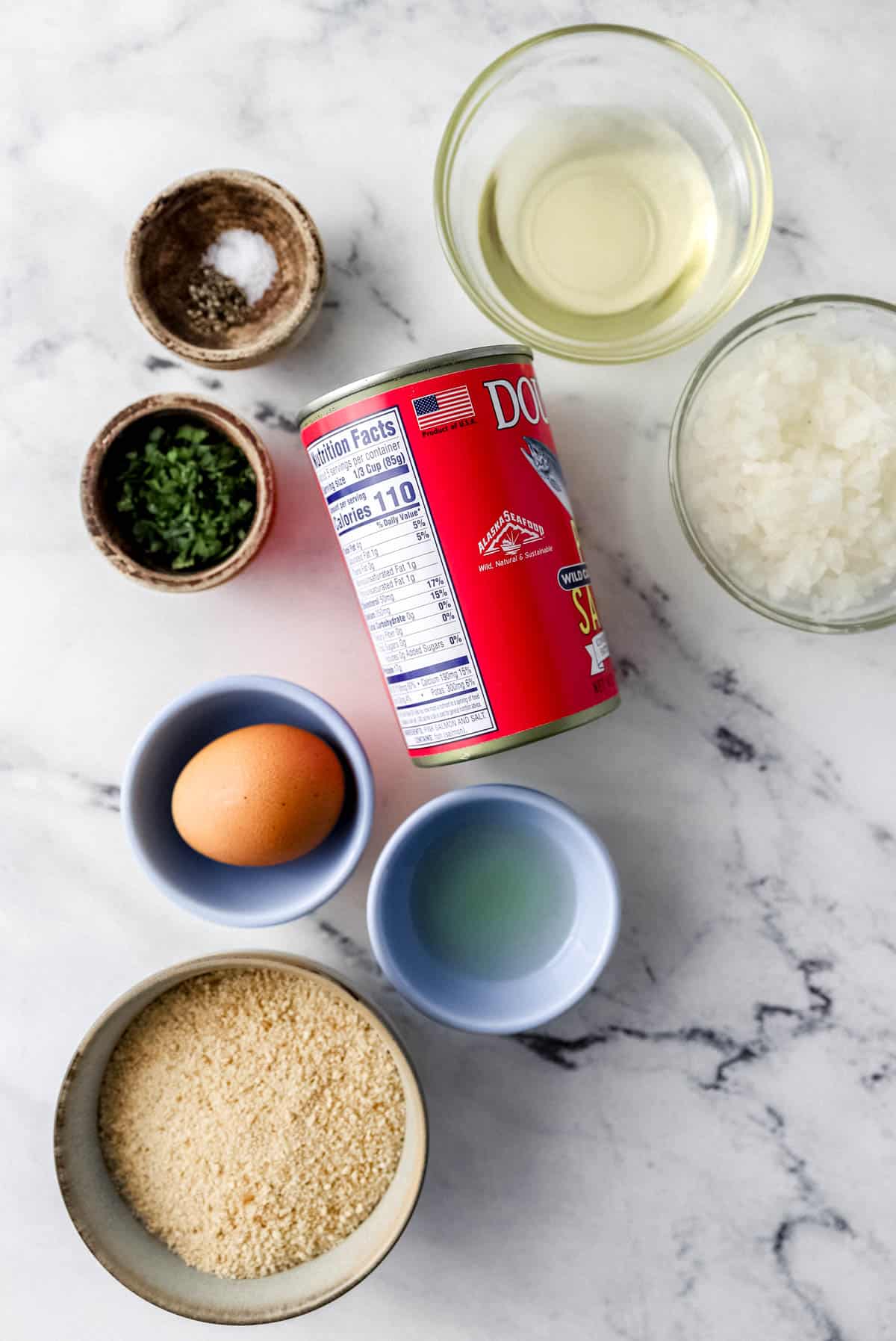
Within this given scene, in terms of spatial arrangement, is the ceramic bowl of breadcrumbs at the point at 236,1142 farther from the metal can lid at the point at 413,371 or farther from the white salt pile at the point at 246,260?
the white salt pile at the point at 246,260

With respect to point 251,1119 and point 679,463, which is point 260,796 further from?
point 679,463

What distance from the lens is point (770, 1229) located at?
110 centimetres

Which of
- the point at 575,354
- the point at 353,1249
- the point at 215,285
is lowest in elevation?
the point at 353,1249

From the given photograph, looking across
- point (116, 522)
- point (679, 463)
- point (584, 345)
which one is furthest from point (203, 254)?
point (679, 463)

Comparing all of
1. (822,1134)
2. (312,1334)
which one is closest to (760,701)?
(822,1134)

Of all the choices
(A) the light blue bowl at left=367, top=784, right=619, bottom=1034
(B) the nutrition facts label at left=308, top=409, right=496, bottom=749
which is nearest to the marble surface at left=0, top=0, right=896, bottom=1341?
(A) the light blue bowl at left=367, top=784, right=619, bottom=1034

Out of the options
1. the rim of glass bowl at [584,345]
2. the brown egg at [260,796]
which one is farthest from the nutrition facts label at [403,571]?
the rim of glass bowl at [584,345]

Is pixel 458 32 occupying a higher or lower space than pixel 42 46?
lower

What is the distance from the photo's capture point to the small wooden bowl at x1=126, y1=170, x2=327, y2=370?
0.99m

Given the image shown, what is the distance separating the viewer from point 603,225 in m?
1.03

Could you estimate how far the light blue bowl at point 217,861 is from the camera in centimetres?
98

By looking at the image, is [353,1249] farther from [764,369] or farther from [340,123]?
[340,123]

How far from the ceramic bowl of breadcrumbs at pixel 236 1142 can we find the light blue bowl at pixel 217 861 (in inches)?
2.7

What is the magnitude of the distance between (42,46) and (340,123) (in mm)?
347
